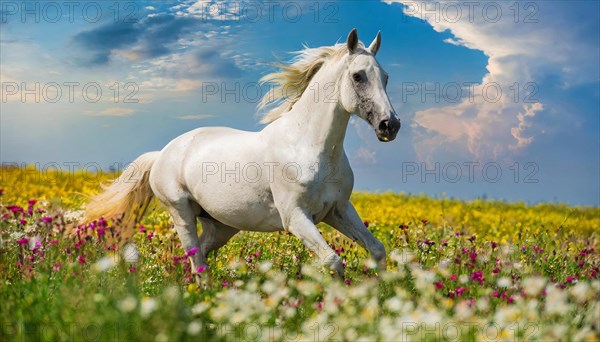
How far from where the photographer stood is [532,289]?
14.4ft

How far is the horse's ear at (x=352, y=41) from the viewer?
5930mm

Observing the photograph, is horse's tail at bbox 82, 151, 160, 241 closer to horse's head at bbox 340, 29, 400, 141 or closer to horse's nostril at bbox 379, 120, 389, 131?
horse's head at bbox 340, 29, 400, 141

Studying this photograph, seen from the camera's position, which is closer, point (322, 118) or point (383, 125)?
point (383, 125)

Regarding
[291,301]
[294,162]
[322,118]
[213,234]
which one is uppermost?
[322,118]

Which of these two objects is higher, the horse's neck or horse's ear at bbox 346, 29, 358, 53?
horse's ear at bbox 346, 29, 358, 53

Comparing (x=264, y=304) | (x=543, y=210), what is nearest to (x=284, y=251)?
(x=264, y=304)

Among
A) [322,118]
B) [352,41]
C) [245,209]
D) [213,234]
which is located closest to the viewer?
[352,41]

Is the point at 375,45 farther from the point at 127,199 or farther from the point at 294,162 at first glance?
the point at 127,199

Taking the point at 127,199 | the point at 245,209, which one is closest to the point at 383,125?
the point at 245,209

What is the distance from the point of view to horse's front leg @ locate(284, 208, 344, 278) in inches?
224

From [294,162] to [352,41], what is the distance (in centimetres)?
123

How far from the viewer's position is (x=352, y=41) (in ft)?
19.6

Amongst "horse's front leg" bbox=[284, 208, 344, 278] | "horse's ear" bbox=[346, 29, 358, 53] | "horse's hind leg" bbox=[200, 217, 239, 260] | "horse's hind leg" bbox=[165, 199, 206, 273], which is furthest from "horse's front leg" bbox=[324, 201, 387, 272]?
"horse's hind leg" bbox=[165, 199, 206, 273]

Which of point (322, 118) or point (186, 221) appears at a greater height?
point (322, 118)
